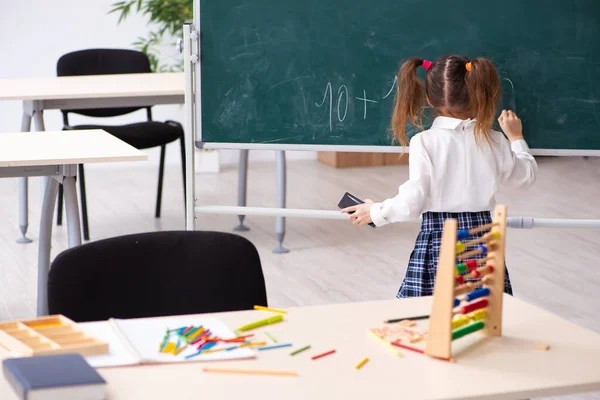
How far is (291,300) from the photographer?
3.70 meters

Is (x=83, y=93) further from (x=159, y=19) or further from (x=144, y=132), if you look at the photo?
(x=159, y=19)

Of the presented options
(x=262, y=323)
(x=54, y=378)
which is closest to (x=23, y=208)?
(x=262, y=323)

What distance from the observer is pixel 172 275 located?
6.06 ft

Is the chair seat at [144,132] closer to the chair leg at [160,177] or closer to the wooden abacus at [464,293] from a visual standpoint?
the chair leg at [160,177]

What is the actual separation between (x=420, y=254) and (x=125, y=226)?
9.06ft

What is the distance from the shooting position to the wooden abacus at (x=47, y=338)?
1.38 m

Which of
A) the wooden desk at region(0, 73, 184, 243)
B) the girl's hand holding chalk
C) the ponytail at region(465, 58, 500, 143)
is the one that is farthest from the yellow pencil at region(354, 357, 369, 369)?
the wooden desk at region(0, 73, 184, 243)

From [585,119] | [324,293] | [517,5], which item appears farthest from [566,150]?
[324,293]

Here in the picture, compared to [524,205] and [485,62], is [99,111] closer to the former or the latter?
[524,205]

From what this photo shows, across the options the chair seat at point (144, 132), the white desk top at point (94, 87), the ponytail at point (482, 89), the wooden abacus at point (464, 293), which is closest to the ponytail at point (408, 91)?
the ponytail at point (482, 89)

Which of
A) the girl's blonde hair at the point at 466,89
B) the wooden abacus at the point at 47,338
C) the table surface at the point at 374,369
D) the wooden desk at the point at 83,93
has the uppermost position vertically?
the girl's blonde hair at the point at 466,89

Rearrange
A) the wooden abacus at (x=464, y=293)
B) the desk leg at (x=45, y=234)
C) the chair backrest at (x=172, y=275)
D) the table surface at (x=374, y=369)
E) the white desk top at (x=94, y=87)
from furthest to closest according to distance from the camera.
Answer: the white desk top at (x=94, y=87) → the desk leg at (x=45, y=234) → the chair backrest at (x=172, y=275) → the wooden abacus at (x=464, y=293) → the table surface at (x=374, y=369)

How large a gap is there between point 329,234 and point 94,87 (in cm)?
144

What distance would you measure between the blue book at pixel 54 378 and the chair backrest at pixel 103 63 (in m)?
3.62
